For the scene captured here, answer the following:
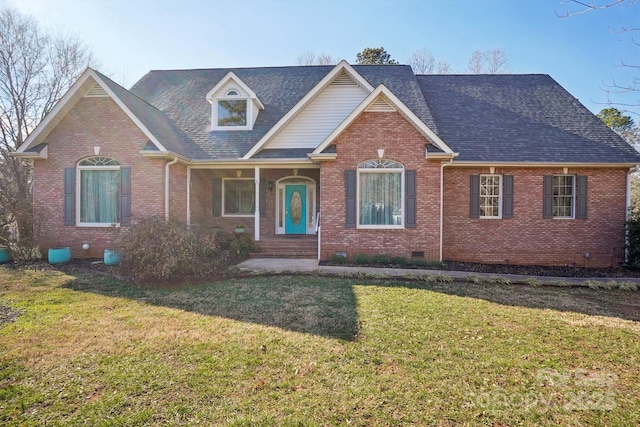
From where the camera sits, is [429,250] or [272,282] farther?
[429,250]

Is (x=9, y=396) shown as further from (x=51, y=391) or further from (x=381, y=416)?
(x=381, y=416)

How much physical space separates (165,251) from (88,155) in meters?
5.42

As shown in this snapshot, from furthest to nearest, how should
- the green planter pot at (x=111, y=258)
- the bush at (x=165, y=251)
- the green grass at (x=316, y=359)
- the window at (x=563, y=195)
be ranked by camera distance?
the window at (x=563, y=195), the green planter pot at (x=111, y=258), the bush at (x=165, y=251), the green grass at (x=316, y=359)

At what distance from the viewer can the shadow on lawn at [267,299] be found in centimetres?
500

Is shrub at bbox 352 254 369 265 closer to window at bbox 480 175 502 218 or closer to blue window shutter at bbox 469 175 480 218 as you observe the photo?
blue window shutter at bbox 469 175 480 218

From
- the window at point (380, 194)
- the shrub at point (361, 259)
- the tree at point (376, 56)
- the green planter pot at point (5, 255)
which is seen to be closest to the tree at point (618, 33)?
the window at point (380, 194)

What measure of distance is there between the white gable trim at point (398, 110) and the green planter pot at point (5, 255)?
9.94 meters

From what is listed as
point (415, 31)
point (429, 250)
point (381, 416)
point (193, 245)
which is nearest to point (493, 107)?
point (415, 31)

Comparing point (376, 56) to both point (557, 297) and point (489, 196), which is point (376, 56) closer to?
point (489, 196)

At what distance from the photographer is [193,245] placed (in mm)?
8055

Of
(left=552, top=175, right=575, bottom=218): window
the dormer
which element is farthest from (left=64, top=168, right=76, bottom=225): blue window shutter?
(left=552, top=175, right=575, bottom=218): window

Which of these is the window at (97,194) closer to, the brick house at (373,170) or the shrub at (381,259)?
the brick house at (373,170)

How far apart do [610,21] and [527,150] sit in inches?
270

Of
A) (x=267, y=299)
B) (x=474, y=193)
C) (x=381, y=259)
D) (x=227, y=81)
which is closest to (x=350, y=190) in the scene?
(x=381, y=259)
